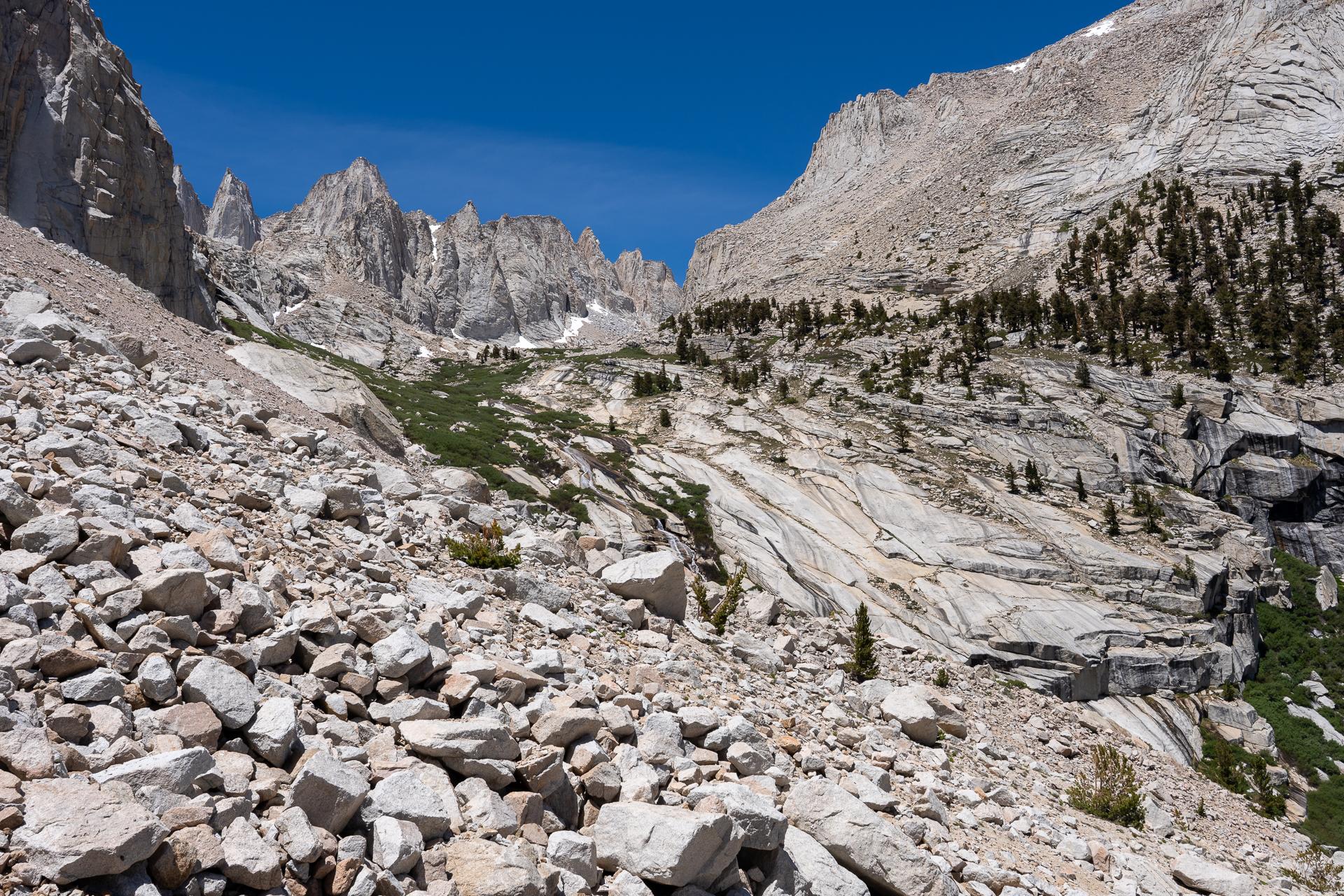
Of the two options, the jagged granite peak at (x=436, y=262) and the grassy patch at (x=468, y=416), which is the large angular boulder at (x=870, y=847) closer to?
the grassy patch at (x=468, y=416)

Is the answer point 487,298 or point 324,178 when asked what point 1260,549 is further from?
point 324,178

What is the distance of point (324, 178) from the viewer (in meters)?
174

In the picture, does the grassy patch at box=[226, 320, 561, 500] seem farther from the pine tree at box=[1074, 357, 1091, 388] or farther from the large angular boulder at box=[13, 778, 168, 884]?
the pine tree at box=[1074, 357, 1091, 388]

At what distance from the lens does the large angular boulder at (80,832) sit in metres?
3.29

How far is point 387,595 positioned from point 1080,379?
45.0m

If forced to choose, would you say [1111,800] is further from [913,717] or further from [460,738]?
[460,738]

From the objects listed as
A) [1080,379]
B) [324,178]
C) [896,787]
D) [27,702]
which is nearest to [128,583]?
[27,702]

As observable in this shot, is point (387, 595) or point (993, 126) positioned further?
point (993, 126)

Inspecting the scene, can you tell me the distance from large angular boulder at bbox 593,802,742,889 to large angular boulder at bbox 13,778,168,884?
10.2 ft

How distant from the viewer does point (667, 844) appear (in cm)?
535

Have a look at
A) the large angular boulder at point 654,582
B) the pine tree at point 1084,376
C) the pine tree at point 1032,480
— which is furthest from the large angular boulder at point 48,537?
the pine tree at point 1084,376

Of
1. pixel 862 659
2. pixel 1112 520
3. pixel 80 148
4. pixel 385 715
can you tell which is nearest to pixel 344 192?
pixel 80 148

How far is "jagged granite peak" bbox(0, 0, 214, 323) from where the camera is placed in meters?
39.4

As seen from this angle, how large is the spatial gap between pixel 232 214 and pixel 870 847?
21518 centimetres
